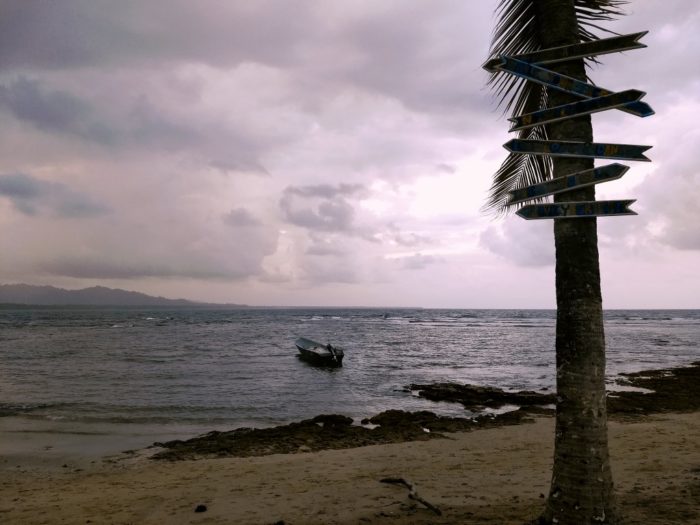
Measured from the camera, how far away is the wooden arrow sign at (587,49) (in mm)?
4158

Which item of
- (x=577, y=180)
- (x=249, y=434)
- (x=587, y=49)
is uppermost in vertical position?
(x=587, y=49)

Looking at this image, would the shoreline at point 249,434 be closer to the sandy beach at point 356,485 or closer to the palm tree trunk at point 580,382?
the sandy beach at point 356,485

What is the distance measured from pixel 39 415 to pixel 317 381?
434 inches

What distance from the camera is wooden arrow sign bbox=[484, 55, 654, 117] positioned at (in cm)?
416

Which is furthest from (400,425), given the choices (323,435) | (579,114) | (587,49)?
(587,49)

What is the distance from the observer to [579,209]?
13.7ft

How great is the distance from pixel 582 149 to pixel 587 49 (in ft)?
2.87

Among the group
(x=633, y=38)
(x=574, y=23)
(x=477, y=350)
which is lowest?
(x=477, y=350)

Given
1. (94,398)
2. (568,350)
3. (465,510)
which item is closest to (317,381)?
(94,398)

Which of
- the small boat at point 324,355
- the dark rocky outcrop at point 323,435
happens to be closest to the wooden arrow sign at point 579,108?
the dark rocky outcrop at point 323,435

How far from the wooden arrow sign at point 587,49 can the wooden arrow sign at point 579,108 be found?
409 mm

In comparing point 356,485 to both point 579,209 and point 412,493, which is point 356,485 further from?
point 579,209

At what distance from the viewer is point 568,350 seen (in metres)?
4.21

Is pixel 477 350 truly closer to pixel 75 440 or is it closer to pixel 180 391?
pixel 180 391
